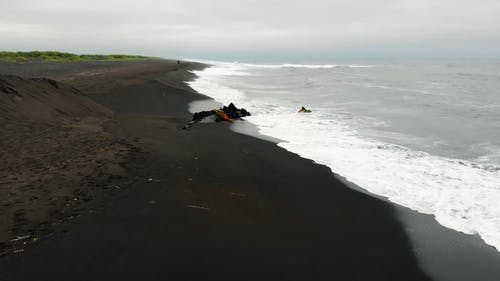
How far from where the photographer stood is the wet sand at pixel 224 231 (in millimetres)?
4836

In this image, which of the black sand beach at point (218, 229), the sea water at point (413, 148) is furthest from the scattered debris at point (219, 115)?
the black sand beach at point (218, 229)

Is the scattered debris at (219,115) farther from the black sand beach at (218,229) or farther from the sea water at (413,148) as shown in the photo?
the black sand beach at (218,229)

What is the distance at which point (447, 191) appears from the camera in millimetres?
8156

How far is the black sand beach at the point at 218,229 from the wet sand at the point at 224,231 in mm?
19

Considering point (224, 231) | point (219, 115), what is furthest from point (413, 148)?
point (224, 231)

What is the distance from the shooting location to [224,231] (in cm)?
595

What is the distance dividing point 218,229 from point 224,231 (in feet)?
0.40

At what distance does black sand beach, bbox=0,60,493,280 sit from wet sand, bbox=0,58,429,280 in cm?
2

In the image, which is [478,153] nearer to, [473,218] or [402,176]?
[402,176]

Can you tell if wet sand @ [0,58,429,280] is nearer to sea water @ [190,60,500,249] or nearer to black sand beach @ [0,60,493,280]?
black sand beach @ [0,60,493,280]

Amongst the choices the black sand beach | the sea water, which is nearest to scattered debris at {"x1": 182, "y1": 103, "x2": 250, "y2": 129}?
the sea water

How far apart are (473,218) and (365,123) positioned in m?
10.8

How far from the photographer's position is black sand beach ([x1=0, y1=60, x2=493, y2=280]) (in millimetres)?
4848

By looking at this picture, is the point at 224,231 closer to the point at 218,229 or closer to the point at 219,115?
the point at 218,229
